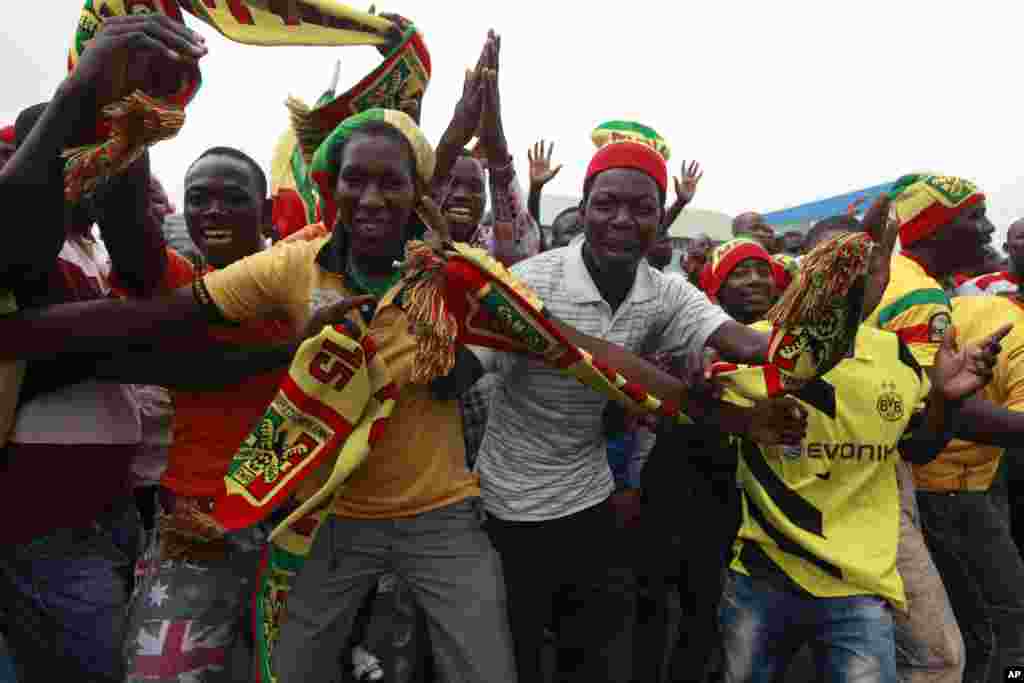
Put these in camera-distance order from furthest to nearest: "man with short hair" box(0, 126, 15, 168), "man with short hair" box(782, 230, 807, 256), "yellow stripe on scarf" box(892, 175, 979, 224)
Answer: "man with short hair" box(782, 230, 807, 256) → "yellow stripe on scarf" box(892, 175, 979, 224) → "man with short hair" box(0, 126, 15, 168)

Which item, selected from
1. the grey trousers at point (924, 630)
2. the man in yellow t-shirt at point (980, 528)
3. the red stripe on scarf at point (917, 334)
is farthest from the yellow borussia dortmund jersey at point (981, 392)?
the grey trousers at point (924, 630)

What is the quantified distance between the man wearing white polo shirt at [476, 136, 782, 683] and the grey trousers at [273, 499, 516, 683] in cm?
35

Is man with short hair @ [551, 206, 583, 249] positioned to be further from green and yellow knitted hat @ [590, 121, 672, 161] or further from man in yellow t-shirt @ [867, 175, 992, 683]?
man in yellow t-shirt @ [867, 175, 992, 683]

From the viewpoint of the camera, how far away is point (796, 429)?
2.07 metres

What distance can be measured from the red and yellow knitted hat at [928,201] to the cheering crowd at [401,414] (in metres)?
0.53

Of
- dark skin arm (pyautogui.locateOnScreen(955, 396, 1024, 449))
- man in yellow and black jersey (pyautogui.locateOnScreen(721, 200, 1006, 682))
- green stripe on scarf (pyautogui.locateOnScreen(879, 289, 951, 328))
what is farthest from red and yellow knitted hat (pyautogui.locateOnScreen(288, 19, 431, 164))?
dark skin arm (pyautogui.locateOnScreen(955, 396, 1024, 449))

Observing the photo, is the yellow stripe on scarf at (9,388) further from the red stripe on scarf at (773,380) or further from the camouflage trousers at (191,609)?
the red stripe on scarf at (773,380)

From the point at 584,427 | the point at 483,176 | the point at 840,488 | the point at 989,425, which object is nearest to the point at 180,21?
the point at 584,427

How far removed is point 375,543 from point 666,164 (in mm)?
1721

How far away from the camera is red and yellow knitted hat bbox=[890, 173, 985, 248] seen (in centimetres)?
323

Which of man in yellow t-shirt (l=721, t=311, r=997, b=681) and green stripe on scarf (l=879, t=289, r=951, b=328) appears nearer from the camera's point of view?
man in yellow t-shirt (l=721, t=311, r=997, b=681)

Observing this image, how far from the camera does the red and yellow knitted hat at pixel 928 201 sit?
127 inches

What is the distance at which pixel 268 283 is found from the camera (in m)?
1.94

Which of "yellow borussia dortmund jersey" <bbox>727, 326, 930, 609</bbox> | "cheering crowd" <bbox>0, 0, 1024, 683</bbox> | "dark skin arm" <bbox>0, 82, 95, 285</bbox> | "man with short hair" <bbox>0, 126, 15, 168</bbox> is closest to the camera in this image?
"dark skin arm" <bbox>0, 82, 95, 285</bbox>
